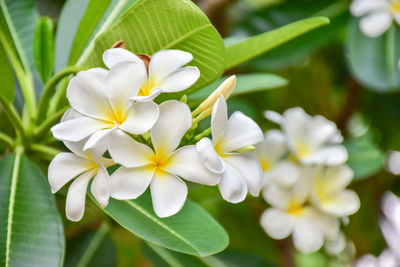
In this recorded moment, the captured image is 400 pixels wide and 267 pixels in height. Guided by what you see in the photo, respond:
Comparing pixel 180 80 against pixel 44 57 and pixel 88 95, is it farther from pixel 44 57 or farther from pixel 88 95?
pixel 44 57

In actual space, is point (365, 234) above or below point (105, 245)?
below

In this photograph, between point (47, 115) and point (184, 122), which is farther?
point (47, 115)

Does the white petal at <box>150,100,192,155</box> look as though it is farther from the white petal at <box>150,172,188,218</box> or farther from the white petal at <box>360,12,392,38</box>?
the white petal at <box>360,12,392,38</box>

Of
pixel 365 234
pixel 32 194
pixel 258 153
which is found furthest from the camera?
pixel 365 234

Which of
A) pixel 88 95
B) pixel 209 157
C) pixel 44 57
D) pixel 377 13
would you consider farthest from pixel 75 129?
pixel 377 13

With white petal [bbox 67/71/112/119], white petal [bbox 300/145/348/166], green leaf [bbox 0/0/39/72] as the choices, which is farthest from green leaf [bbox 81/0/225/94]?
white petal [bbox 300/145/348/166]

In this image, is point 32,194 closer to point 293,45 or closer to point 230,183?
point 230,183

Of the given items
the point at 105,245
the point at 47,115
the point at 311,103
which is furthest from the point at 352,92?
the point at 47,115
